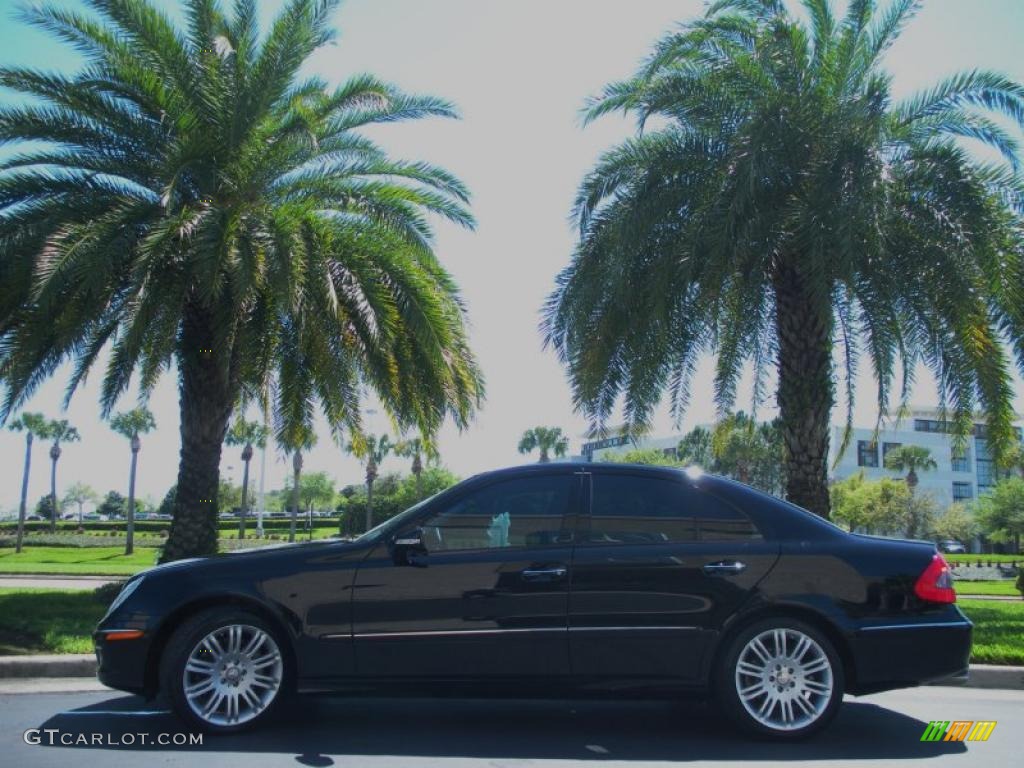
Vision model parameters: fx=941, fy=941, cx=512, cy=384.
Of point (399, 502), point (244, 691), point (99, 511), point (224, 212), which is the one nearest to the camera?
point (244, 691)

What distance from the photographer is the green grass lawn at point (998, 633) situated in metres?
8.09

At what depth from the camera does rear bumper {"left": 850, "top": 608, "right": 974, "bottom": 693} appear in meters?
5.39

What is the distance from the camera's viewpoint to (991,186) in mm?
12203

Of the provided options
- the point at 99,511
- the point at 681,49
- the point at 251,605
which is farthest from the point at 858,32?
the point at 99,511

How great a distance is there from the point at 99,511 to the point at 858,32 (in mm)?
152824

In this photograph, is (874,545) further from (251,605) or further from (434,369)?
(434,369)

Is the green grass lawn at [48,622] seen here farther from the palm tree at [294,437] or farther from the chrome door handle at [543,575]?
the chrome door handle at [543,575]

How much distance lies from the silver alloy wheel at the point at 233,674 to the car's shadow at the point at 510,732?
6.0 inches

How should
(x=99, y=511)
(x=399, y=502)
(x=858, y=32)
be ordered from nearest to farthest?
(x=858, y=32)
(x=399, y=502)
(x=99, y=511)

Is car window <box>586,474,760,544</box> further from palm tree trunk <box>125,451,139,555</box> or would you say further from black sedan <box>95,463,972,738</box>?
palm tree trunk <box>125,451,139,555</box>

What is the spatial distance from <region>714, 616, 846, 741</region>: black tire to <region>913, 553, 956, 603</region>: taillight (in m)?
0.63

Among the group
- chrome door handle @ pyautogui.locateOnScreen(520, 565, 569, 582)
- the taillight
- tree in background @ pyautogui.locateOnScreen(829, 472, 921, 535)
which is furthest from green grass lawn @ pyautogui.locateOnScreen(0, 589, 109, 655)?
tree in background @ pyautogui.locateOnScreen(829, 472, 921, 535)

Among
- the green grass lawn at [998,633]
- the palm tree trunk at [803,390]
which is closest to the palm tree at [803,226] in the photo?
the palm tree trunk at [803,390]

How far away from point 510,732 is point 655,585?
1271 mm
